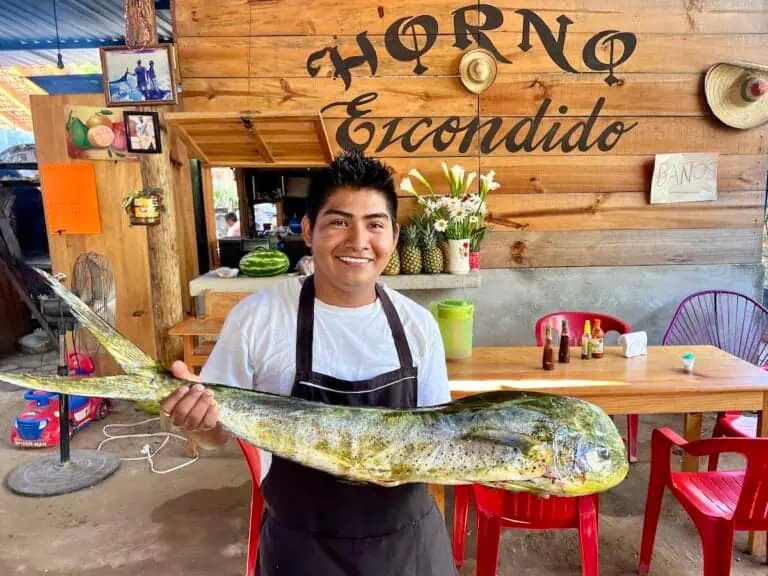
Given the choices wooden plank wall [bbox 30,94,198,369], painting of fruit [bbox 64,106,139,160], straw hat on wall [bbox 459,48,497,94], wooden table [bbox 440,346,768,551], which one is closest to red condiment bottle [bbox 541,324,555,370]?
wooden table [bbox 440,346,768,551]

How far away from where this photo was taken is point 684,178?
4922 millimetres

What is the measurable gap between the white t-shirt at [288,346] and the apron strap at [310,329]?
0.04 ft

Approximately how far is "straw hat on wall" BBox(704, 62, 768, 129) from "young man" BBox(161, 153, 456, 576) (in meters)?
4.57

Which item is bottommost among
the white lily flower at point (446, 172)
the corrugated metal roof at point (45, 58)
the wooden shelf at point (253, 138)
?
the white lily flower at point (446, 172)

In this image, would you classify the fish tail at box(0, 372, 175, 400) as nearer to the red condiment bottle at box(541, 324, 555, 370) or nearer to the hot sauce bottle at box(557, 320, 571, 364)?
the red condiment bottle at box(541, 324, 555, 370)

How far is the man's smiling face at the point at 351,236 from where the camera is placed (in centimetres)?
144

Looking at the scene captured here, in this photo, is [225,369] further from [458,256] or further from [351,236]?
[458,256]

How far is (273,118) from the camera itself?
4.19 m

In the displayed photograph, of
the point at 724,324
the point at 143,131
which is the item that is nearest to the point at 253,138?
the point at 143,131

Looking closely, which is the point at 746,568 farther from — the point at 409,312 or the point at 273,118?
the point at 273,118

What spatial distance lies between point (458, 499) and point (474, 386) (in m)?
0.59

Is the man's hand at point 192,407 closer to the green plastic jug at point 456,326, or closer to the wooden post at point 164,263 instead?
the green plastic jug at point 456,326

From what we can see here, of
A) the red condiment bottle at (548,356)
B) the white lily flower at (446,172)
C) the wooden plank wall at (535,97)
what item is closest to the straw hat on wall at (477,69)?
the wooden plank wall at (535,97)

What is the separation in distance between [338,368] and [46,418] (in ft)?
13.1
